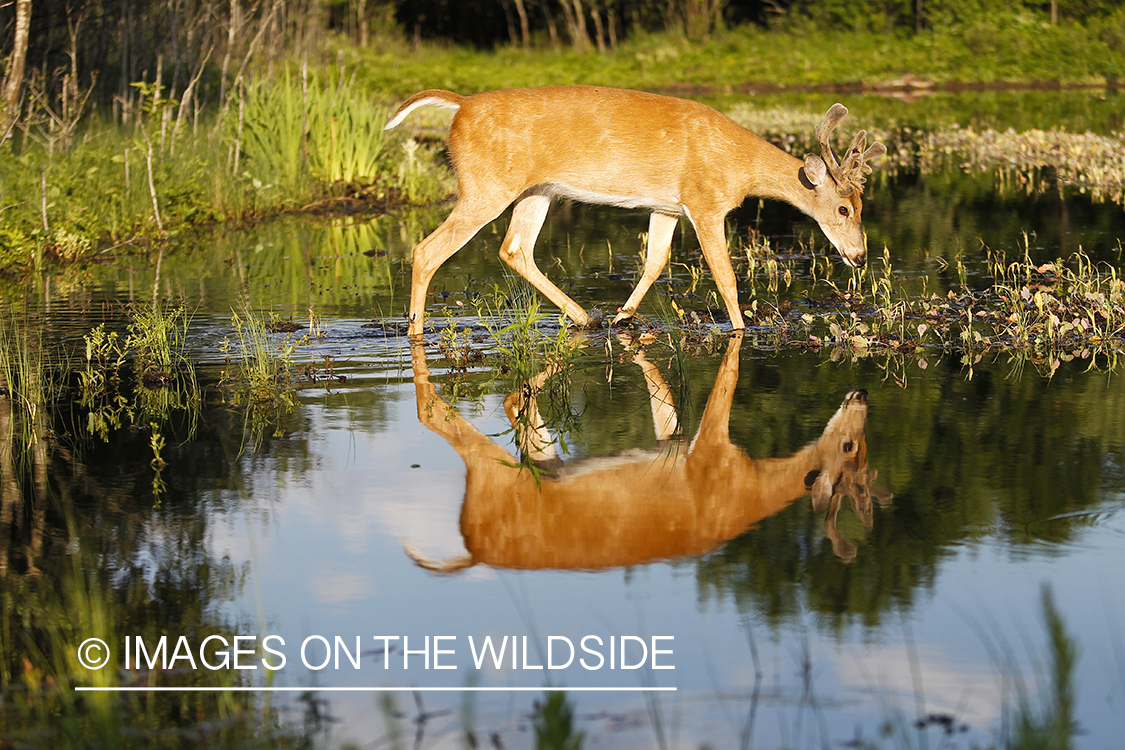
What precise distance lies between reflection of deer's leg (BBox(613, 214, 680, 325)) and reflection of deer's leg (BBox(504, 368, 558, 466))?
1.69 meters

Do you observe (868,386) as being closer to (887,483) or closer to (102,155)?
(887,483)

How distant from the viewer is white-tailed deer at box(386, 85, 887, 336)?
10.4 meters

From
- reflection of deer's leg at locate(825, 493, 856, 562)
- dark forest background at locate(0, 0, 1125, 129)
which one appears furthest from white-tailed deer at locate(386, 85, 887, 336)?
dark forest background at locate(0, 0, 1125, 129)

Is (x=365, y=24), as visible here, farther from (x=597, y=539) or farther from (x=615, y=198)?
(x=597, y=539)

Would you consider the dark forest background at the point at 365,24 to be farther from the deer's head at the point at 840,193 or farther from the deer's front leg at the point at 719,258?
the deer's head at the point at 840,193

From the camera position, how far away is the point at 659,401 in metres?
8.34

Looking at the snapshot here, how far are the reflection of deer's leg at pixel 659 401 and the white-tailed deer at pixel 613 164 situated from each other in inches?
50.0

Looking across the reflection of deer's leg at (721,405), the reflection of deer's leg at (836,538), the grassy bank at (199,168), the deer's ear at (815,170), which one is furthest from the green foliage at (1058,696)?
the grassy bank at (199,168)

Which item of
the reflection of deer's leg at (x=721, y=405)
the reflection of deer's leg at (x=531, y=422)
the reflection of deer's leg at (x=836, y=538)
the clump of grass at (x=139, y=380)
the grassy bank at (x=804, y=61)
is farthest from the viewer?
the grassy bank at (x=804, y=61)

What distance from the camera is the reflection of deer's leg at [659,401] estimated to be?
7703 millimetres

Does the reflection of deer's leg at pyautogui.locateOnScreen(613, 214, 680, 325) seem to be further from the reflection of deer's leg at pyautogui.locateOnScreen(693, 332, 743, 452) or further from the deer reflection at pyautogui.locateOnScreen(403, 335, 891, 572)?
the deer reflection at pyautogui.locateOnScreen(403, 335, 891, 572)

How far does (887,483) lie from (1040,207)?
11.9 m

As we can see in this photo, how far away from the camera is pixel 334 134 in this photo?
1817 centimetres

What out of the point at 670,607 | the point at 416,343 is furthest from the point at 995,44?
the point at 670,607
